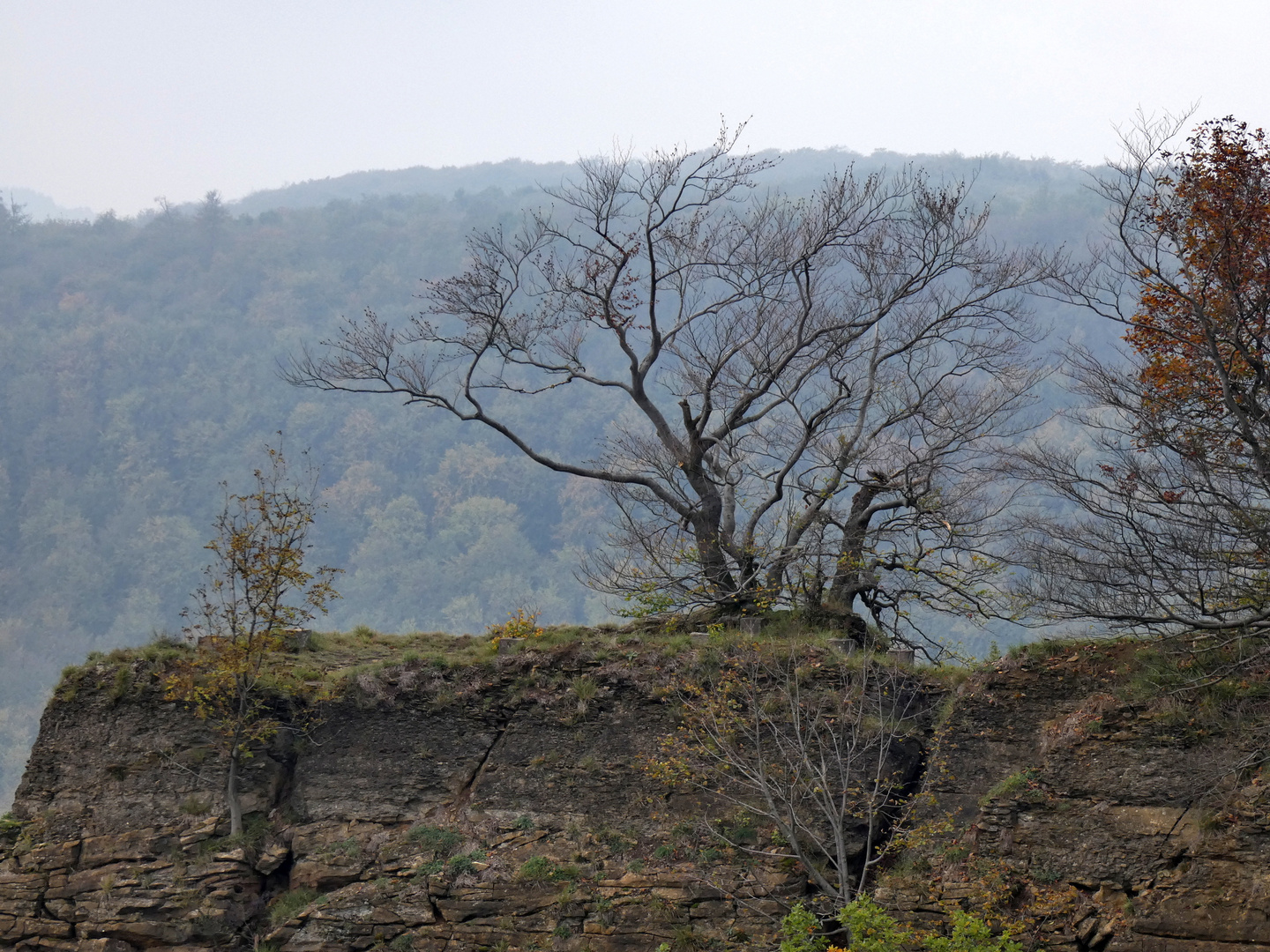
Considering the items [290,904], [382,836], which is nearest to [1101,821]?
[382,836]

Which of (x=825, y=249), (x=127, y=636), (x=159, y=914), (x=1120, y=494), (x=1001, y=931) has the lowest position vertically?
(x=127, y=636)

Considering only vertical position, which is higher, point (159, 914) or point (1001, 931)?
point (1001, 931)

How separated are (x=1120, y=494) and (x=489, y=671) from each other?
8.48m

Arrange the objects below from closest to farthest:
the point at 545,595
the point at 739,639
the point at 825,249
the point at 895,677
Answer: the point at 895,677 < the point at 739,639 < the point at 825,249 < the point at 545,595

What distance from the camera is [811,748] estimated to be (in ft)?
44.3

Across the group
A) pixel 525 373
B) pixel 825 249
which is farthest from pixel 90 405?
pixel 825 249

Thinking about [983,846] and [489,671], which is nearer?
[983,846]

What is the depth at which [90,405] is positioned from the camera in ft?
263

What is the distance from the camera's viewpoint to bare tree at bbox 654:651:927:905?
12625 mm

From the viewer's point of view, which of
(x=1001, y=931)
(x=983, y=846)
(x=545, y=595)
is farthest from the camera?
(x=545, y=595)

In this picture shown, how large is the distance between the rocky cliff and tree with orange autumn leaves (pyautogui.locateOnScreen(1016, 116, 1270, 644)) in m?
1.61

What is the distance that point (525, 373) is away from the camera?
78.6 meters

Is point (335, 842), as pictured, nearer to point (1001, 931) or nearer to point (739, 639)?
point (739, 639)

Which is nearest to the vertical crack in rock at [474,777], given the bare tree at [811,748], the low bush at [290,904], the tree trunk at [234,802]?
the low bush at [290,904]
